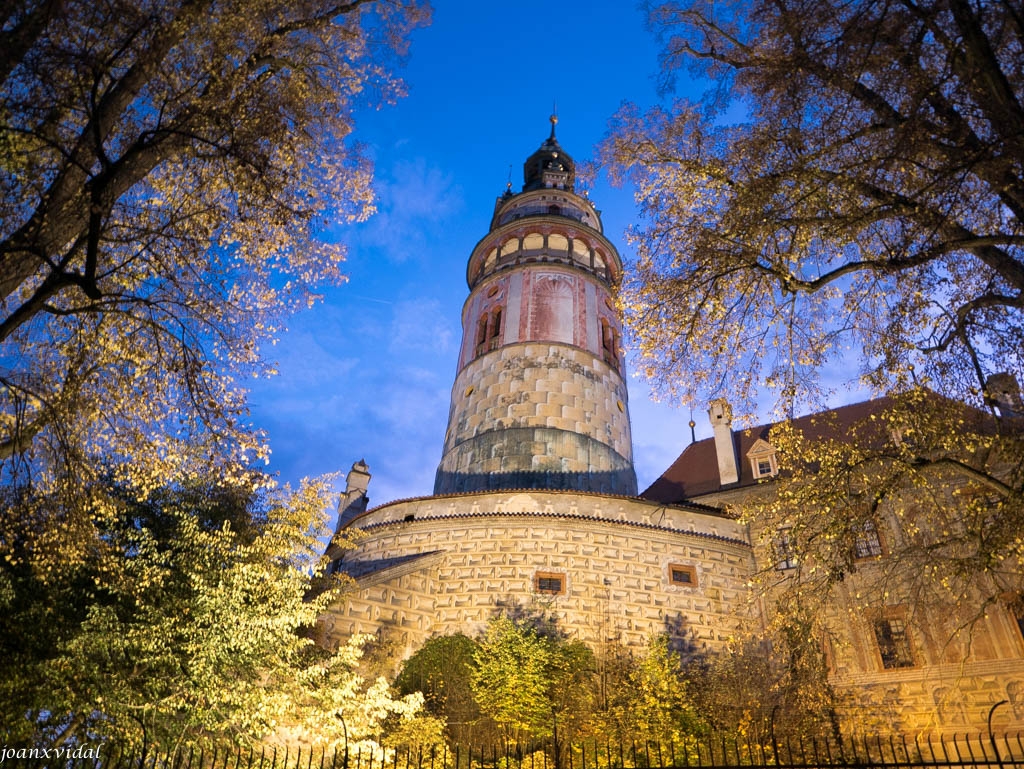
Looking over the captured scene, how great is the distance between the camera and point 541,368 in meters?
21.5

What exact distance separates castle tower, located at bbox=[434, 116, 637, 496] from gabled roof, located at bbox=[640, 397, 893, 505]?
3.88 ft

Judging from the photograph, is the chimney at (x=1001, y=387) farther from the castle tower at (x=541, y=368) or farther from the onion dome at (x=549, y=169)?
the onion dome at (x=549, y=169)

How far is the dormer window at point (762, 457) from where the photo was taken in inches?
747

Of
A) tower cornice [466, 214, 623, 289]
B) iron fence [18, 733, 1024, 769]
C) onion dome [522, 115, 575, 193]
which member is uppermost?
onion dome [522, 115, 575, 193]

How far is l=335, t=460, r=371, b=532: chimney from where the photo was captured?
24.1m

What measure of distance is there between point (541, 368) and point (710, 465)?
6251 millimetres

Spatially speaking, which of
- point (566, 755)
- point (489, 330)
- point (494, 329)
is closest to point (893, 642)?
point (566, 755)

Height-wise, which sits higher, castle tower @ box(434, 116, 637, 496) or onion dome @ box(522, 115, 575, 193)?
onion dome @ box(522, 115, 575, 193)

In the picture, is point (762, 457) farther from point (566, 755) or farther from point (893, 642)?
point (566, 755)

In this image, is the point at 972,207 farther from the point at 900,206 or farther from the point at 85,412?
the point at 85,412

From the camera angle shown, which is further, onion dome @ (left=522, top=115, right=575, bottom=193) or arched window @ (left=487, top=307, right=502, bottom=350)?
onion dome @ (left=522, top=115, right=575, bottom=193)

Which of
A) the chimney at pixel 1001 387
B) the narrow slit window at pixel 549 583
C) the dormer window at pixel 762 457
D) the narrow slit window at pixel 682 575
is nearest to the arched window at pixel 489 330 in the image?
the dormer window at pixel 762 457

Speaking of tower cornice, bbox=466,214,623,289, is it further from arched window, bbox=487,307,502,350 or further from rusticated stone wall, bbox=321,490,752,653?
rusticated stone wall, bbox=321,490,752,653

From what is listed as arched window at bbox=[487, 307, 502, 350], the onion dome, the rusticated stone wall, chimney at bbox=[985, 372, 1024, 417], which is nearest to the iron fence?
the rusticated stone wall
